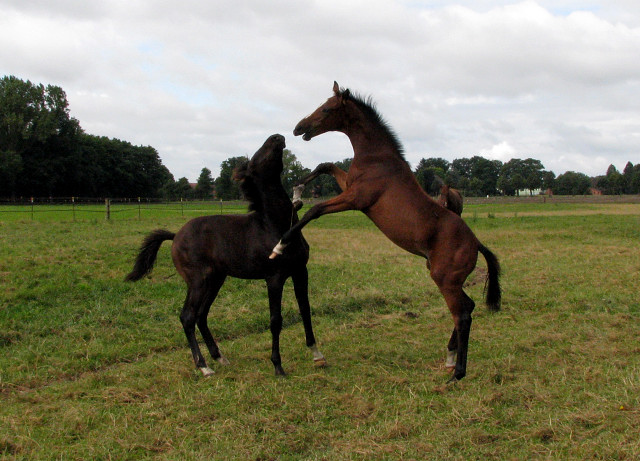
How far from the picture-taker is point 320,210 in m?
5.15

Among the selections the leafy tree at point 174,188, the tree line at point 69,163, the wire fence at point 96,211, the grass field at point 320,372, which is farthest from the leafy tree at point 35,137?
the grass field at point 320,372

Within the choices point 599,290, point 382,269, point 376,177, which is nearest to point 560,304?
point 599,290

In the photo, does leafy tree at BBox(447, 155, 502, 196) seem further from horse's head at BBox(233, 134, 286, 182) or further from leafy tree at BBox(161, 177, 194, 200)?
horse's head at BBox(233, 134, 286, 182)

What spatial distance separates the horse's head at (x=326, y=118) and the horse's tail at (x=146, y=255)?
2.29 m

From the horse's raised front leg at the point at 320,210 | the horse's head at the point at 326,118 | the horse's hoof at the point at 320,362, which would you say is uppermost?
the horse's head at the point at 326,118

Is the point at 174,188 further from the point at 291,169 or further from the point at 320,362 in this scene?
the point at 320,362

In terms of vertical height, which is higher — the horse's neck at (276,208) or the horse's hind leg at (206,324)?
the horse's neck at (276,208)

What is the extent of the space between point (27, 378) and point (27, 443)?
180cm

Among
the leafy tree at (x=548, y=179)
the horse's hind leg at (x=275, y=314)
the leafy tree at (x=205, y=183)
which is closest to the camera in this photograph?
the horse's hind leg at (x=275, y=314)

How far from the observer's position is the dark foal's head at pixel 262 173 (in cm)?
555

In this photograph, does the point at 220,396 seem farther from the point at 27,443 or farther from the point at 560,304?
the point at 560,304

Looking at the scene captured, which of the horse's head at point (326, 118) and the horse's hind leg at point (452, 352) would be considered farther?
the horse's hind leg at point (452, 352)

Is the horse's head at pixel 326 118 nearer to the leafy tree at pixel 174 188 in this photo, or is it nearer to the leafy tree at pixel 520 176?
the leafy tree at pixel 174 188

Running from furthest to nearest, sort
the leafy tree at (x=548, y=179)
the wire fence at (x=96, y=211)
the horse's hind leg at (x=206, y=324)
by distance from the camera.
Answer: the leafy tree at (x=548, y=179) → the wire fence at (x=96, y=211) → the horse's hind leg at (x=206, y=324)
